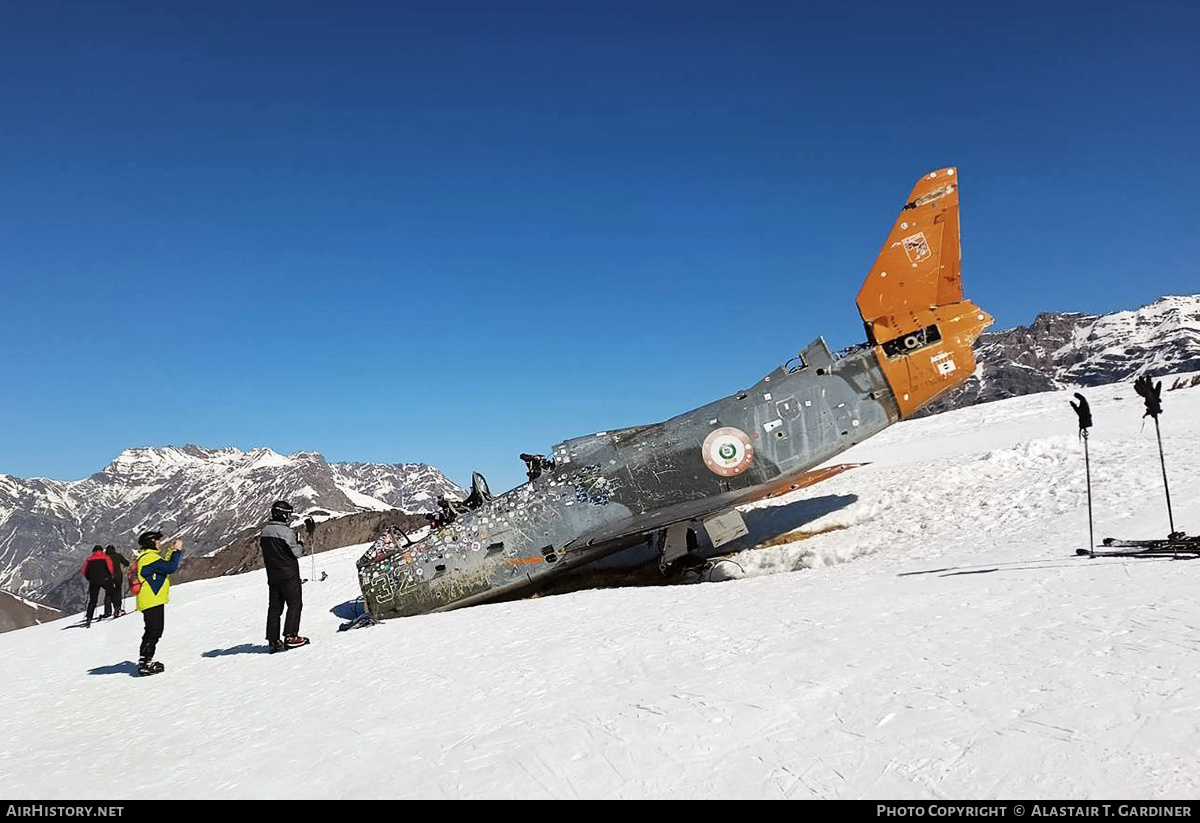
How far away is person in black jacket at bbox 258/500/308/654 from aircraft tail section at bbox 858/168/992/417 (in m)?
14.4

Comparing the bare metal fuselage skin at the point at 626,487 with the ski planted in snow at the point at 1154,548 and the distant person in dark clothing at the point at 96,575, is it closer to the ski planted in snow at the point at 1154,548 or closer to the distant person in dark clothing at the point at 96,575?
the ski planted in snow at the point at 1154,548

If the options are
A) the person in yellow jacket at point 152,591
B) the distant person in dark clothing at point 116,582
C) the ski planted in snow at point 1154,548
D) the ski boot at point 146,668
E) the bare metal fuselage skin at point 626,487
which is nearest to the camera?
the ski planted in snow at point 1154,548

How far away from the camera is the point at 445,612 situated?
1402cm

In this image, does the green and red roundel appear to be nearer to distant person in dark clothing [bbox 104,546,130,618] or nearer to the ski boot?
the ski boot

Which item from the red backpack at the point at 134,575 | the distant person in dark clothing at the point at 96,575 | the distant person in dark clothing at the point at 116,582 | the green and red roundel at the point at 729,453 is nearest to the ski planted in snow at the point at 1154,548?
the green and red roundel at the point at 729,453

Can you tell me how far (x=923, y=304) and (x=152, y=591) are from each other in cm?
1819

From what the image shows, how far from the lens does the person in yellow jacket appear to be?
10.7 metres

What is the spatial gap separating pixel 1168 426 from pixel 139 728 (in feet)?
78.5

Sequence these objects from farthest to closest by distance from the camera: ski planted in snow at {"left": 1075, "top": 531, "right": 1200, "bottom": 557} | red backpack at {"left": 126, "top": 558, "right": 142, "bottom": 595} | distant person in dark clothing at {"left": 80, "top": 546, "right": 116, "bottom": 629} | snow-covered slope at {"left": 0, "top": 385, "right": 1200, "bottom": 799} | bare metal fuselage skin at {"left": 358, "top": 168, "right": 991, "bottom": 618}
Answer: distant person in dark clothing at {"left": 80, "top": 546, "right": 116, "bottom": 629}
bare metal fuselage skin at {"left": 358, "top": 168, "right": 991, "bottom": 618}
red backpack at {"left": 126, "top": 558, "right": 142, "bottom": 595}
ski planted in snow at {"left": 1075, "top": 531, "right": 1200, "bottom": 557}
snow-covered slope at {"left": 0, "top": 385, "right": 1200, "bottom": 799}

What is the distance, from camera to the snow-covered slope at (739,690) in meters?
4.24

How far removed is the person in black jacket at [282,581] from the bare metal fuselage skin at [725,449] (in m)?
2.31

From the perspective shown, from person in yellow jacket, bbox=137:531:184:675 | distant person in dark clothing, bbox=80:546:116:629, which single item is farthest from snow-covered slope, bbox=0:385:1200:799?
distant person in dark clothing, bbox=80:546:116:629

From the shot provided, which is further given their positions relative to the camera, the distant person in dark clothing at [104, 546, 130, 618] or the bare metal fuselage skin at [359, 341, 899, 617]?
the distant person in dark clothing at [104, 546, 130, 618]

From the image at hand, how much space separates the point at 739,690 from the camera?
596cm
